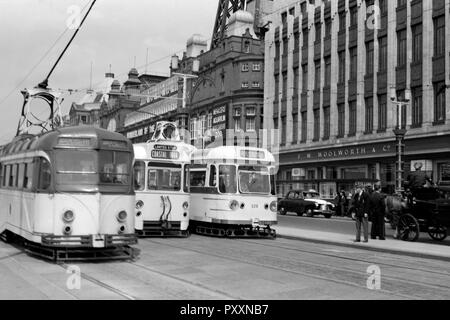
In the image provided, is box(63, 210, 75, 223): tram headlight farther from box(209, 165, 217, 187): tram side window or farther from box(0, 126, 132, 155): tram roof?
box(209, 165, 217, 187): tram side window

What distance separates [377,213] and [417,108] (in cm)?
2275

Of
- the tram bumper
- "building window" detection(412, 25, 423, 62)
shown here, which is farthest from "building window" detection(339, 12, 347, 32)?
the tram bumper

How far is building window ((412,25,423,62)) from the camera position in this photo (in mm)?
39188

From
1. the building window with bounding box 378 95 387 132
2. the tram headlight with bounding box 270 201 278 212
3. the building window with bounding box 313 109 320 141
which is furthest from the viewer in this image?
the building window with bounding box 313 109 320 141

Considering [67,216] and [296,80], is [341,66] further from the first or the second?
[67,216]

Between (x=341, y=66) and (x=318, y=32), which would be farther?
(x=318, y=32)

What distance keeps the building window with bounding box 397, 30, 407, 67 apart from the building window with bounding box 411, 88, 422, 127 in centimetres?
251

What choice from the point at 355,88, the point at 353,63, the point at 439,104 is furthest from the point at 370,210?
the point at 353,63

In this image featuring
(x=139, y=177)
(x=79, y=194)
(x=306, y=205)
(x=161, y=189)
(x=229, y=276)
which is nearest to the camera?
(x=229, y=276)

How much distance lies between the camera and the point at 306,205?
3788 centimetres

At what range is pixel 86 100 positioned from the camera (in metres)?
144

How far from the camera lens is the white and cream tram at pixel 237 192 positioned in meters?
19.3
